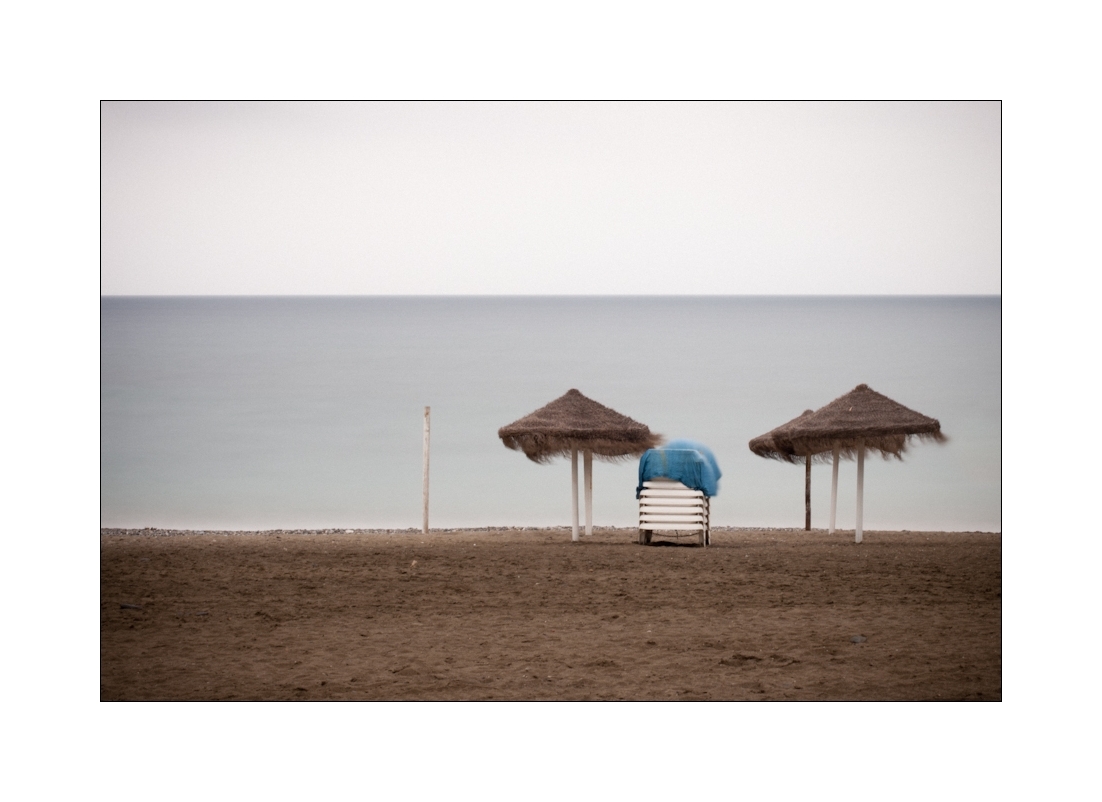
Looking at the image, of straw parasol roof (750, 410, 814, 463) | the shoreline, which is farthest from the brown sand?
straw parasol roof (750, 410, 814, 463)

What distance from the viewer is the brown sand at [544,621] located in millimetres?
6359

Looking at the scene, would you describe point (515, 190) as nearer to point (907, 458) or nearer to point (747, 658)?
point (747, 658)

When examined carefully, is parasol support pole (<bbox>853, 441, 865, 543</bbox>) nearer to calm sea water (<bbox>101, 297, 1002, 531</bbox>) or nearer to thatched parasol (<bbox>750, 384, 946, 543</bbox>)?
thatched parasol (<bbox>750, 384, 946, 543</bbox>)

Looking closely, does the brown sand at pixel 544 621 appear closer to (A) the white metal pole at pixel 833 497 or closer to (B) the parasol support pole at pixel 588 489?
(B) the parasol support pole at pixel 588 489

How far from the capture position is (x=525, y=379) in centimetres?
2891

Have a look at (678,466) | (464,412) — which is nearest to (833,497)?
(678,466)

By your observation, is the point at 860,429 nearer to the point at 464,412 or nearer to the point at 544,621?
the point at 544,621

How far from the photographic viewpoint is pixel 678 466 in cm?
1029

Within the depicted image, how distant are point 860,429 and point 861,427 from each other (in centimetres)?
3

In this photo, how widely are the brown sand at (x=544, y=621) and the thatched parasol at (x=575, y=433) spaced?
919 mm

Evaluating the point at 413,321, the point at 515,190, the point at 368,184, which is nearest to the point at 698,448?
the point at 515,190

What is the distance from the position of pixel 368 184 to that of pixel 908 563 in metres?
5.31

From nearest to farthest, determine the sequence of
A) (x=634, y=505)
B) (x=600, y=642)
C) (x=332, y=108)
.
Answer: (x=600, y=642) < (x=332, y=108) < (x=634, y=505)

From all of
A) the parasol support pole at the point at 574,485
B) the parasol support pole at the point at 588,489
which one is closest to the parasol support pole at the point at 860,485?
the parasol support pole at the point at 588,489
